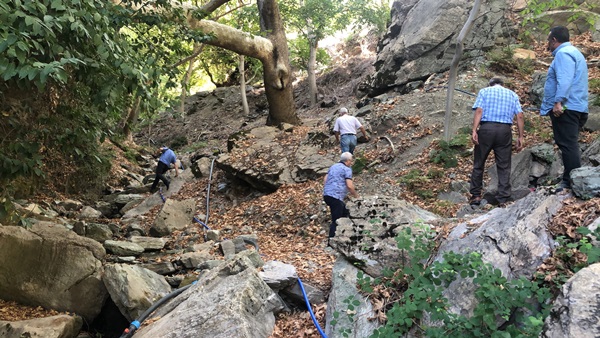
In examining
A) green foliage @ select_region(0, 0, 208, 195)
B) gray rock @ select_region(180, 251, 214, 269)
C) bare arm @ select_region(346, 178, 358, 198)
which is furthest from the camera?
bare arm @ select_region(346, 178, 358, 198)

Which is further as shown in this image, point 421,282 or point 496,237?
point 496,237

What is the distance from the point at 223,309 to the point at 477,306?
94.2 inches

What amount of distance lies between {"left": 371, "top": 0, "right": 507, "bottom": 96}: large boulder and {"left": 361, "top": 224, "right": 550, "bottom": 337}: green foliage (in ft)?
37.8

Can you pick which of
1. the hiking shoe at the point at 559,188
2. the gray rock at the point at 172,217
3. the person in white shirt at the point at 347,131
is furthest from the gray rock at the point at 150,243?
the hiking shoe at the point at 559,188

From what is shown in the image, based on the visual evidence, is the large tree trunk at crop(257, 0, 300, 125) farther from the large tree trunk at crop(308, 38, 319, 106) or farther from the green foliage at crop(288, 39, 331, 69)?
the green foliage at crop(288, 39, 331, 69)

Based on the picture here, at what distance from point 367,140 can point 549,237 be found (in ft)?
26.0

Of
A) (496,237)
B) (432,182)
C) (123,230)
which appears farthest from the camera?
(123,230)

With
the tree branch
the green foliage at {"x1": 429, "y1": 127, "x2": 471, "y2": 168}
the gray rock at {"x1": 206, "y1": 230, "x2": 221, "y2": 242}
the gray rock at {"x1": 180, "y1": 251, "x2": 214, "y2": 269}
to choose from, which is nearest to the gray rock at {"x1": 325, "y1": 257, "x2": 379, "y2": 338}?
the gray rock at {"x1": 180, "y1": 251, "x2": 214, "y2": 269}

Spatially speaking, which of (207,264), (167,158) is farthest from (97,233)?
(167,158)

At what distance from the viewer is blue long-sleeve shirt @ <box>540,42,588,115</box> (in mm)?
4664

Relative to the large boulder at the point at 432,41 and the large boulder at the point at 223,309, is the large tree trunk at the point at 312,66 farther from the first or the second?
the large boulder at the point at 223,309

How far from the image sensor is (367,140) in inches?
448

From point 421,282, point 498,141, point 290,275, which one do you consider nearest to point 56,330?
point 290,275

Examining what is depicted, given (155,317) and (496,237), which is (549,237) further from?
(155,317)
